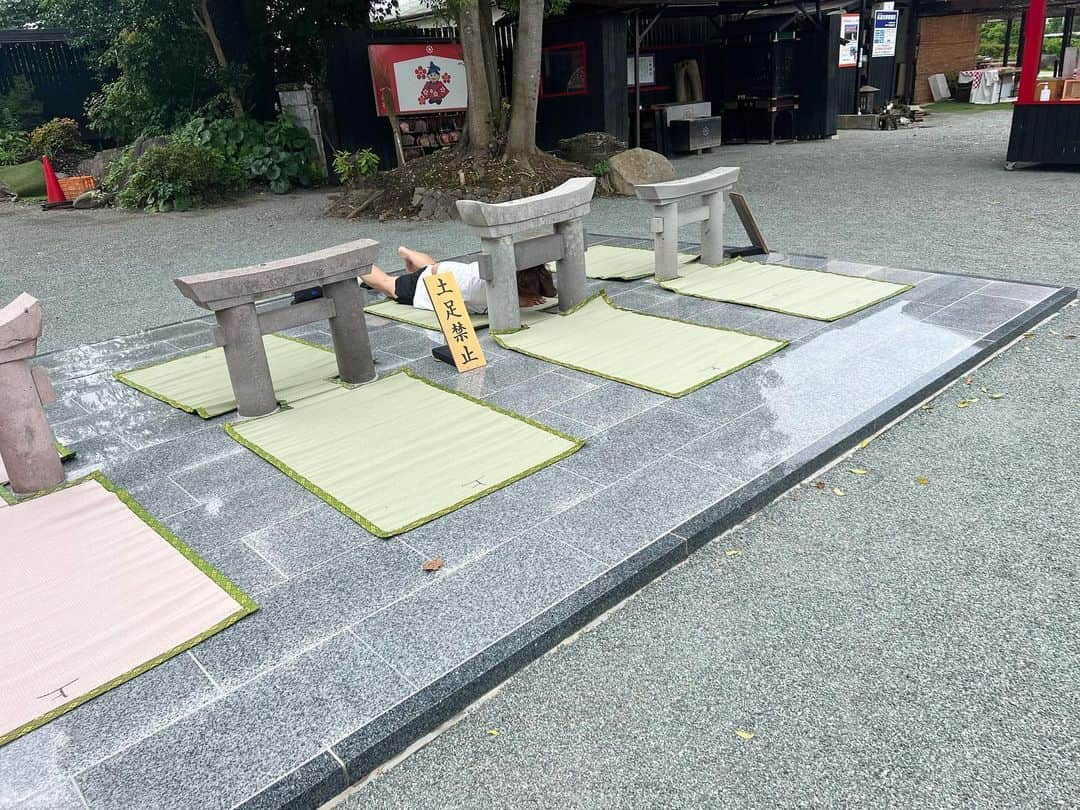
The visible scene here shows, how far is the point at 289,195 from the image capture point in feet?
41.2

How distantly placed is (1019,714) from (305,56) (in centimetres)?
1391

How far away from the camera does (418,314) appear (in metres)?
5.91

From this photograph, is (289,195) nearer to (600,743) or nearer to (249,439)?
(249,439)

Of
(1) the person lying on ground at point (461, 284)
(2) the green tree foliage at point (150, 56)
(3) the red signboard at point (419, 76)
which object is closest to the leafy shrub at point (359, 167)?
(3) the red signboard at point (419, 76)

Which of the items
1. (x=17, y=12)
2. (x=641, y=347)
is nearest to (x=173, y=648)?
(x=641, y=347)

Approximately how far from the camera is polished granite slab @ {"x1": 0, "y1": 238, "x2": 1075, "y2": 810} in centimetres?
208

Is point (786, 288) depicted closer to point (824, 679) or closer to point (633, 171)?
point (824, 679)

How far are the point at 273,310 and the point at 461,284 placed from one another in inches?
68.9

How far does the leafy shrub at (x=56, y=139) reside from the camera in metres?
14.7

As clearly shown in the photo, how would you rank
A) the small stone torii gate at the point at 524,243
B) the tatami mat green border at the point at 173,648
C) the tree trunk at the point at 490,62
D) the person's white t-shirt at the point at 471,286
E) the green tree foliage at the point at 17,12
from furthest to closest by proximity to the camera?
1. the green tree foliage at the point at 17,12
2. the tree trunk at the point at 490,62
3. the person's white t-shirt at the point at 471,286
4. the small stone torii gate at the point at 524,243
5. the tatami mat green border at the point at 173,648

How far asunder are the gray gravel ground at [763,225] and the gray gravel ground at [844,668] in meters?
3.72

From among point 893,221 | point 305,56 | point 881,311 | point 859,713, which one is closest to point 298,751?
point 859,713

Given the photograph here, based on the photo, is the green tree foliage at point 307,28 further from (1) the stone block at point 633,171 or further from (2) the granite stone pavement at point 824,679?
(2) the granite stone pavement at point 824,679

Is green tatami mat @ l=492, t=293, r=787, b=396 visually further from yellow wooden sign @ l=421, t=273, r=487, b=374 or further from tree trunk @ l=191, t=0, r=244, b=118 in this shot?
tree trunk @ l=191, t=0, r=244, b=118
